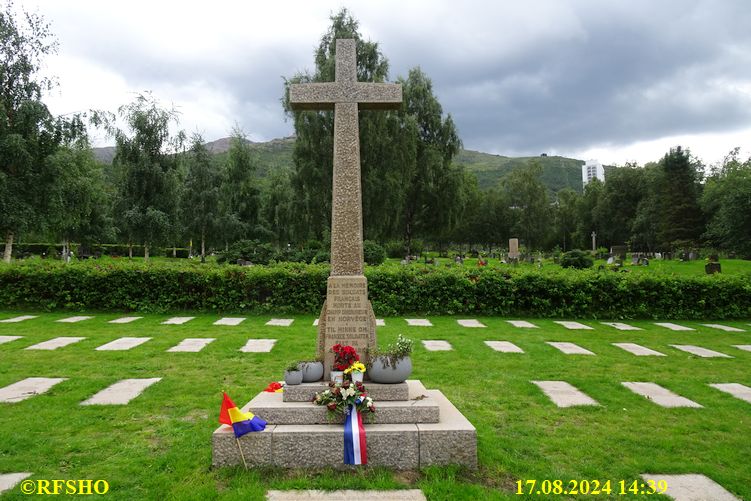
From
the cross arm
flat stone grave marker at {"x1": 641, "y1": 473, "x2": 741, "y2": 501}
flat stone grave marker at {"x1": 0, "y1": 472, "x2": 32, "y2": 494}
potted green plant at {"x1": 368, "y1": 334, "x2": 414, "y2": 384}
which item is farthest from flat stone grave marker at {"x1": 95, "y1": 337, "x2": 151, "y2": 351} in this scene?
flat stone grave marker at {"x1": 641, "y1": 473, "x2": 741, "y2": 501}

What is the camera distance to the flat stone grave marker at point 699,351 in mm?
8836

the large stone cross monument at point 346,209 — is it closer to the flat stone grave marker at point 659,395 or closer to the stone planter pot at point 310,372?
the stone planter pot at point 310,372

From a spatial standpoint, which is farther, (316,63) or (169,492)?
(316,63)

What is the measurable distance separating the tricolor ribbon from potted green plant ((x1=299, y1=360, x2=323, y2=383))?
35.1 inches

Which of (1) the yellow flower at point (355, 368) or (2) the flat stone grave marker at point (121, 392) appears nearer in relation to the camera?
(1) the yellow flower at point (355, 368)

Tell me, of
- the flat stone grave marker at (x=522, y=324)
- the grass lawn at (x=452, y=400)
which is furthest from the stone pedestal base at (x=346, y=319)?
the flat stone grave marker at (x=522, y=324)

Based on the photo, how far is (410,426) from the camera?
4230 millimetres

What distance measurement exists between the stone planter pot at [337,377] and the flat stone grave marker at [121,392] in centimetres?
285

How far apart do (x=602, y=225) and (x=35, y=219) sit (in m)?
63.1

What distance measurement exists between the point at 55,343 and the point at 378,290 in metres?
7.46

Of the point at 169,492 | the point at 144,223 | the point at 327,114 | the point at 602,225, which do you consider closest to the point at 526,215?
the point at 602,225

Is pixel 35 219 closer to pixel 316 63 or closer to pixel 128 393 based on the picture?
pixel 316 63

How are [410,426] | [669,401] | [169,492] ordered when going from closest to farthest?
1. [169,492]
2. [410,426]
3. [669,401]

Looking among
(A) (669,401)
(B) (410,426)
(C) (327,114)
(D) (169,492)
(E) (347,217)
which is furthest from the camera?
(C) (327,114)
